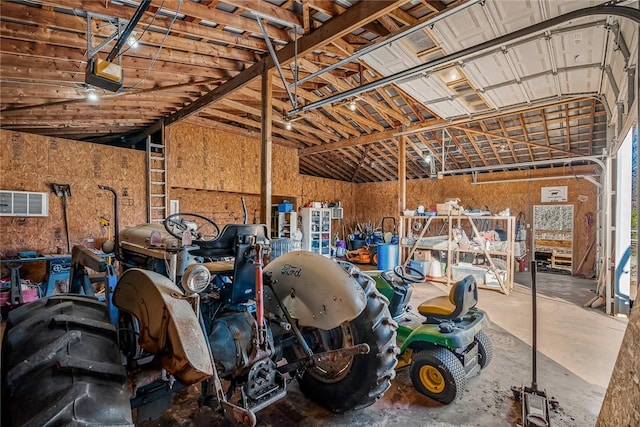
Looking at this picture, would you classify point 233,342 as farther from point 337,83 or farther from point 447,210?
point 447,210

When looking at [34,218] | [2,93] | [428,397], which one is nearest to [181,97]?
[2,93]

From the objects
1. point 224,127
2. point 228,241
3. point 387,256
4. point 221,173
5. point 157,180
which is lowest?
point 387,256

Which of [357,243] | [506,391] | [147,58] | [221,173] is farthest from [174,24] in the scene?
[357,243]

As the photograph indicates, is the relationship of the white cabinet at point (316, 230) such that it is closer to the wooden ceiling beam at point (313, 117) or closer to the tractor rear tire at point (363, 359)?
the wooden ceiling beam at point (313, 117)

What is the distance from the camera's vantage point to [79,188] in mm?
5801

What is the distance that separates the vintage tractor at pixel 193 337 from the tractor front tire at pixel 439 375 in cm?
66

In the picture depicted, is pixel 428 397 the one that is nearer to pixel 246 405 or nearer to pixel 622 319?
pixel 246 405

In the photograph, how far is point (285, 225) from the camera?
10.1m

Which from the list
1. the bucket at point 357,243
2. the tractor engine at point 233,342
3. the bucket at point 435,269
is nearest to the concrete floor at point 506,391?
the tractor engine at point 233,342

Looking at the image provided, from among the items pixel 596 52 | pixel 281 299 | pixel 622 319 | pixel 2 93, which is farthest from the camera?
pixel 622 319

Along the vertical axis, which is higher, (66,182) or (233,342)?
(66,182)

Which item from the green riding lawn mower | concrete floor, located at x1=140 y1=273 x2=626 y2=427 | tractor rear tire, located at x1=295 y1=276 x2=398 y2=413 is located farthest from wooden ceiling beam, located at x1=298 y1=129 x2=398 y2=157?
tractor rear tire, located at x1=295 y1=276 x2=398 y2=413

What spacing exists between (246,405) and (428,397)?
1753 mm

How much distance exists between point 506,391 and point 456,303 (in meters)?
0.88
